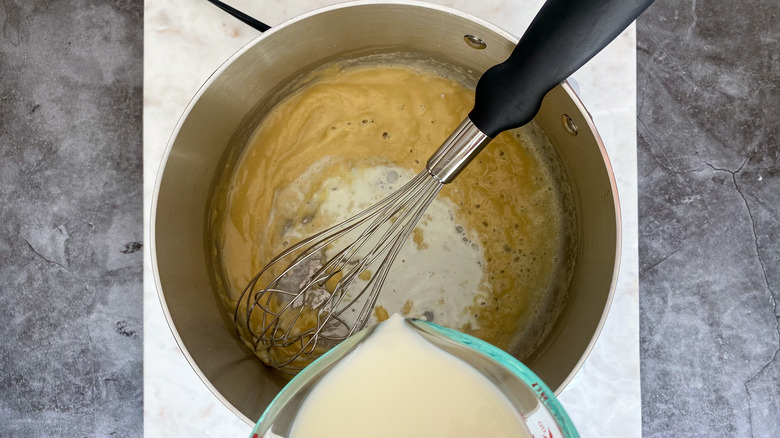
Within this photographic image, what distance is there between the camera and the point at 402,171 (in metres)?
0.57

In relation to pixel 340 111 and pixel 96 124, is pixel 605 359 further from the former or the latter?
pixel 96 124

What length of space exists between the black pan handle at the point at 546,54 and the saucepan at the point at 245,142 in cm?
4

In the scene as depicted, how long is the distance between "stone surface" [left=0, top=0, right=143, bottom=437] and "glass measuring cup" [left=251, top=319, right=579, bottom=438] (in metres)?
0.55

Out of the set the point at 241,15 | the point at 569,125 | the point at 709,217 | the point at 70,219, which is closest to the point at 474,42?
the point at 569,125

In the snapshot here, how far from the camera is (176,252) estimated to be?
48 cm

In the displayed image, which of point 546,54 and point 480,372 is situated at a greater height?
point 546,54

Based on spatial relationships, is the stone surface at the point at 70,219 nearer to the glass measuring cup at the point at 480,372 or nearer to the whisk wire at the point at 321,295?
the whisk wire at the point at 321,295

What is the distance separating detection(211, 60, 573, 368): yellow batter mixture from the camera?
0.56m

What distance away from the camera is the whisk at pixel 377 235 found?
35 cm

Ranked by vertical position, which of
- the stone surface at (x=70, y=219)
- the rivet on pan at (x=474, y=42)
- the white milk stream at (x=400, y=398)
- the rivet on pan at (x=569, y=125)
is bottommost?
the stone surface at (x=70, y=219)

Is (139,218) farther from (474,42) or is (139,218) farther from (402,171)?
(474,42)

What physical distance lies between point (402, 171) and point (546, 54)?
24 centimetres

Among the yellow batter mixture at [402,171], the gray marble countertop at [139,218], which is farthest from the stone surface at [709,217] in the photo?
the yellow batter mixture at [402,171]

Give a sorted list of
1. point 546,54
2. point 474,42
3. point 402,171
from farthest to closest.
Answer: point 402,171
point 474,42
point 546,54
